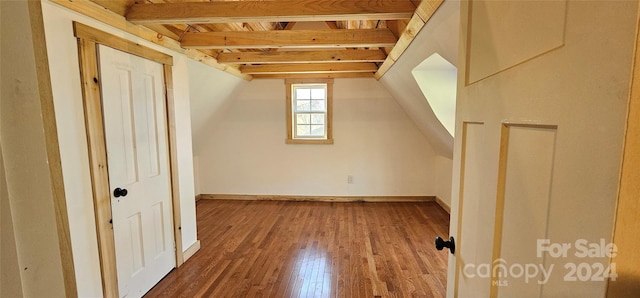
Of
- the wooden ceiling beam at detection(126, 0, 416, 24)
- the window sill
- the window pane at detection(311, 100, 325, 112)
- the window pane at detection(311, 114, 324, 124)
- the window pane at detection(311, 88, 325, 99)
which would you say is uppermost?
the wooden ceiling beam at detection(126, 0, 416, 24)

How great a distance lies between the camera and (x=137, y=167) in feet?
6.29

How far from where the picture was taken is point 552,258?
480 millimetres

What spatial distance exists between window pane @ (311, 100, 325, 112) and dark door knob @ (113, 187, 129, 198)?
2.97 m

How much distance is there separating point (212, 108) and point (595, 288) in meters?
3.94

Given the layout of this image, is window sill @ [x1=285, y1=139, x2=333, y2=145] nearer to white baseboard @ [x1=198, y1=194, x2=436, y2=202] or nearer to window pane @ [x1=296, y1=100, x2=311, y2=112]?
window pane @ [x1=296, y1=100, x2=311, y2=112]

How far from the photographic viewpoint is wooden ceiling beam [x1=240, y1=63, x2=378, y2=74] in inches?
135

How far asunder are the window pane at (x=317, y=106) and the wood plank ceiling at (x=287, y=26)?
32.7 inches

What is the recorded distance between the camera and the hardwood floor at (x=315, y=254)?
83.5 inches

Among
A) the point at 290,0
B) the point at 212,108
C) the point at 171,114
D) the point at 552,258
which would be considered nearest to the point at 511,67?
the point at 552,258

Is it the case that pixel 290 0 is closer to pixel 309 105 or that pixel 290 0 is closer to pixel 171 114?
pixel 171 114

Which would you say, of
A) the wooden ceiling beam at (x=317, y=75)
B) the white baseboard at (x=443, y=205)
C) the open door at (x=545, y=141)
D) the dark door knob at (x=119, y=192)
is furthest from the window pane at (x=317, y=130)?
the open door at (x=545, y=141)

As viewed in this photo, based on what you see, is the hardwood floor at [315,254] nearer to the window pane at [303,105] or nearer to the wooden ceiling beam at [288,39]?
the window pane at [303,105]

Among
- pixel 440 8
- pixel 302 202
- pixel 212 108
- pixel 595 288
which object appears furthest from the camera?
pixel 302 202

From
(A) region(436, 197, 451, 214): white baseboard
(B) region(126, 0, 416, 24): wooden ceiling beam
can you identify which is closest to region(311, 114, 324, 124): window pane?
(A) region(436, 197, 451, 214): white baseboard
